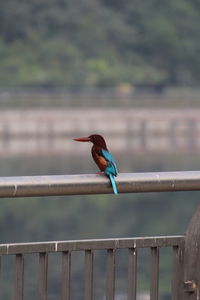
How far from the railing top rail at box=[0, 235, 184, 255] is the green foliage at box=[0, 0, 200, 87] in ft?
174

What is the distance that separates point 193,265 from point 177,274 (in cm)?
4

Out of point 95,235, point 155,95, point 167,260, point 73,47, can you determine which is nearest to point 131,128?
point 155,95

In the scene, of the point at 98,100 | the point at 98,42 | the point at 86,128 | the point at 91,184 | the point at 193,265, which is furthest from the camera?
the point at 98,42

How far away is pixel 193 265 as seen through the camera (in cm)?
251

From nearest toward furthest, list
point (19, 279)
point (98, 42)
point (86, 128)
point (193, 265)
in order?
point (19, 279) → point (193, 265) → point (86, 128) → point (98, 42)

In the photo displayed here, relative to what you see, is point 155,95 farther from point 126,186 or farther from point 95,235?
point 126,186

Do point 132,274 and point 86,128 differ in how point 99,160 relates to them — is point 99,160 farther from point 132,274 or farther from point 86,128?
point 86,128

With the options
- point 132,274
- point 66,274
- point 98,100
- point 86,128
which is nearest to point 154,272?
point 132,274

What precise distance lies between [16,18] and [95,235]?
30041 millimetres

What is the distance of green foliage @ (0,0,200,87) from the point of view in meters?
56.9

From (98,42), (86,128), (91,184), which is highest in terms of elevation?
(98,42)

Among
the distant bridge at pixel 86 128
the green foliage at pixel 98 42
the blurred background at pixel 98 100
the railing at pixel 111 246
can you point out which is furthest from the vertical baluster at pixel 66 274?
the green foliage at pixel 98 42

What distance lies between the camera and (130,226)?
1497 inches

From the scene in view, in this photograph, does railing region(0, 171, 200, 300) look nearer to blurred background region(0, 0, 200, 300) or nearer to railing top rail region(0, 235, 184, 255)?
railing top rail region(0, 235, 184, 255)
